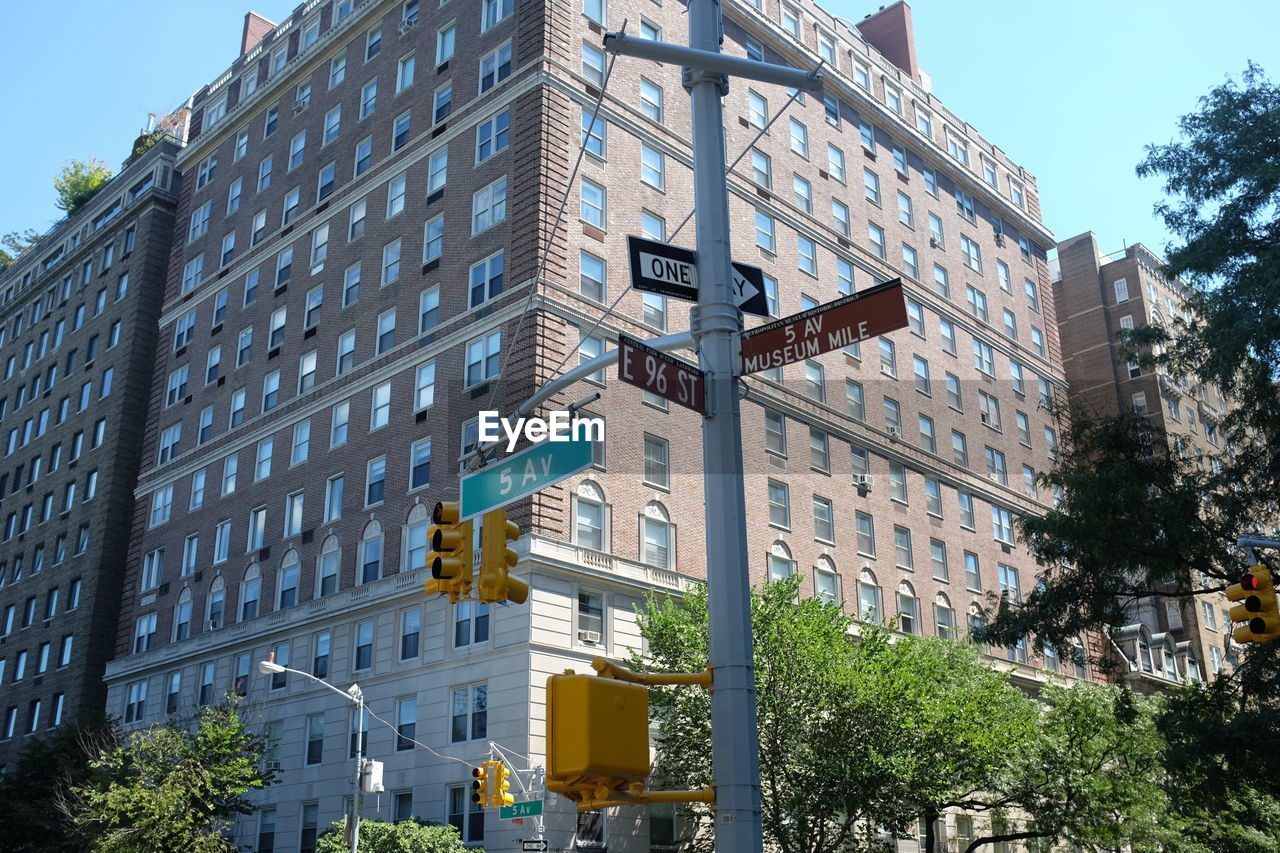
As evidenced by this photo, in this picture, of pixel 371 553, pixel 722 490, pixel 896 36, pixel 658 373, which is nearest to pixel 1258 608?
pixel 722 490

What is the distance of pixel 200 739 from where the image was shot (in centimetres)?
4012

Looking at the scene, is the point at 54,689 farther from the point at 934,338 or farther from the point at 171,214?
the point at 934,338

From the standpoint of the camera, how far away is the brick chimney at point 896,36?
73500 mm

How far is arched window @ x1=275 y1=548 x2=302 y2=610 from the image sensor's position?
48812 mm

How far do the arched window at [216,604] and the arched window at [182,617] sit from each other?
58.5 inches

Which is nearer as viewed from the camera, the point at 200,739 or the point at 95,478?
the point at 200,739

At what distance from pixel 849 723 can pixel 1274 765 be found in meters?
11.3

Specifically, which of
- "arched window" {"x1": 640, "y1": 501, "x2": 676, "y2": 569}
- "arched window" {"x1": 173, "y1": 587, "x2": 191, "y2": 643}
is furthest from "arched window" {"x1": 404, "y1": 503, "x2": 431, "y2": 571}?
"arched window" {"x1": 173, "y1": 587, "x2": 191, "y2": 643}

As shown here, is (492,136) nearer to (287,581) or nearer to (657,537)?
(657,537)

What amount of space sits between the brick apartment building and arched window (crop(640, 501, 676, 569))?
123mm

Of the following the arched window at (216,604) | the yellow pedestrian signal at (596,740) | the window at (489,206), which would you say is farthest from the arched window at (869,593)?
the yellow pedestrian signal at (596,740)

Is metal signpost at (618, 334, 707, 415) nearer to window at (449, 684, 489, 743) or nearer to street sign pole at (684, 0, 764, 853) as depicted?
street sign pole at (684, 0, 764, 853)

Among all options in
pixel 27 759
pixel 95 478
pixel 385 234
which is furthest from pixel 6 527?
pixel 385 234

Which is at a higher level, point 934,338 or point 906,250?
point 906,250
